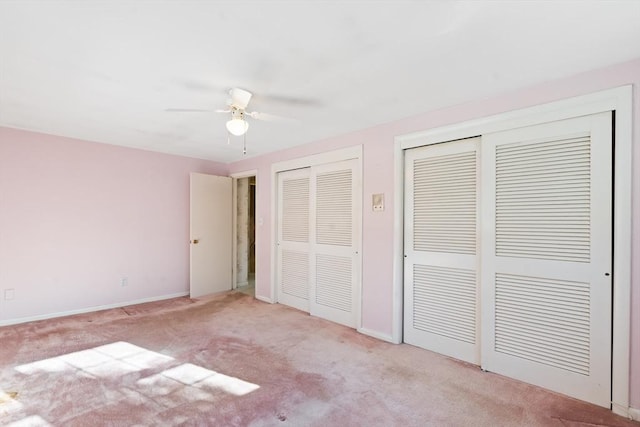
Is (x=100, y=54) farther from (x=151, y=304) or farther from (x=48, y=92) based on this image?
(x=151, y=304)

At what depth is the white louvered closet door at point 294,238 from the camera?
4.13 meters

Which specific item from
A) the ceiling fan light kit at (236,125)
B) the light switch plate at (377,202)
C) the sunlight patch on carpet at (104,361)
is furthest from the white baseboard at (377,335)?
the ceiling fan light kit at (236,125)

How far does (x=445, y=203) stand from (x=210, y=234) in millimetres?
3719

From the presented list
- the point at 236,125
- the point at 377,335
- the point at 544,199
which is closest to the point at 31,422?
the point at 236,125

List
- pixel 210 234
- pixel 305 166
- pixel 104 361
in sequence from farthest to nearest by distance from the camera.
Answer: pixel 210 234 → pixel 305 166 → pixel 104 361

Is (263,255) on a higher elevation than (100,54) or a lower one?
lower

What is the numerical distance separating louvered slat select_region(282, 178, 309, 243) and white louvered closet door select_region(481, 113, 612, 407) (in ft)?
7.33

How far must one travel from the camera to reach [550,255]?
7.39 feet

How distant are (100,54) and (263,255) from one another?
130 inches

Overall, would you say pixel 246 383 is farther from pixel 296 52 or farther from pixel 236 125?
pixel 296 52

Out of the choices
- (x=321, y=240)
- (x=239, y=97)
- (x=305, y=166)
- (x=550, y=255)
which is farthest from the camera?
(x=305, y=166)

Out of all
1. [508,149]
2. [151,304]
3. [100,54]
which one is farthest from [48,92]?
[508,149]

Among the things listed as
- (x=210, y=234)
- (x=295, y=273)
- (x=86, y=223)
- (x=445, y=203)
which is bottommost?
(x=295, y=273)

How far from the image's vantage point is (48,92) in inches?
96.0
